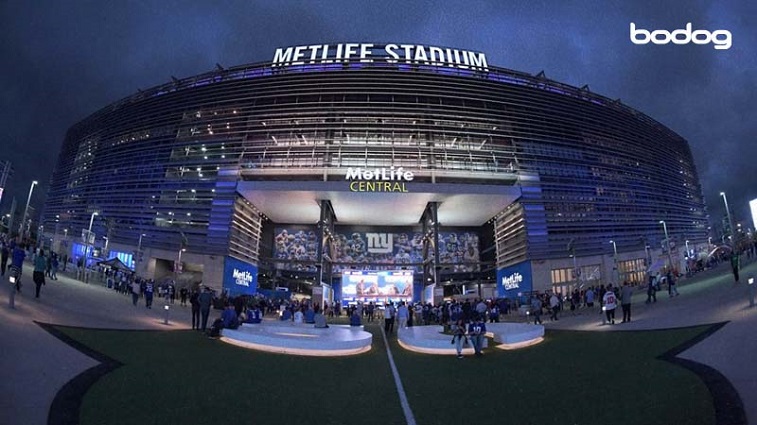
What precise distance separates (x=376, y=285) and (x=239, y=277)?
640 inches

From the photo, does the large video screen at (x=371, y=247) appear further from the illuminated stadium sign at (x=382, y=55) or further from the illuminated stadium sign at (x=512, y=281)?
the illuminated stadium sign at (x=382, y=55)

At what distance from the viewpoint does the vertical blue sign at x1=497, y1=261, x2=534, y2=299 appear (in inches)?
1757

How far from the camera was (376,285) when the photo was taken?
4806 centimetres

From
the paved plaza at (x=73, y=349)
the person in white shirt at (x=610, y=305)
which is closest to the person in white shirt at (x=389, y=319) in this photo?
the paved plaza at (x=73, y=349)

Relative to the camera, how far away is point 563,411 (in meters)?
5.97

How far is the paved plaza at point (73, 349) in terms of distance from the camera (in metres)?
5.43

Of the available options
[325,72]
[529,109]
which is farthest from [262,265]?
[529,109]

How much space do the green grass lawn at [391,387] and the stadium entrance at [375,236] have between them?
106ft

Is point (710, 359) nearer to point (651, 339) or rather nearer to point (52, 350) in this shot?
point (651, 339)

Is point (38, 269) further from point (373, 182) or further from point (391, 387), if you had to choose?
→ point (373, 182)

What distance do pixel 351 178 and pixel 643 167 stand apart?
2012 inches

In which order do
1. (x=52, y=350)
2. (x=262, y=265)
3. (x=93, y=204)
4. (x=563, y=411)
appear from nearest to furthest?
(x=563, y=411)
(x=52, y=350)
(x=262, y=265)
(x=93, y=204)

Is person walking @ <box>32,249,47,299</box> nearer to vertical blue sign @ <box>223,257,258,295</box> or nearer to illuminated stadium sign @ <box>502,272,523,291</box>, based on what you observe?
vertical blue sign @ <box>223,257,258,295</box>

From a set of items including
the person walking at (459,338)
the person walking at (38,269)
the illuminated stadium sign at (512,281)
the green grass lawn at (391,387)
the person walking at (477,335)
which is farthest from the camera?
the illuminated stadium sign at (512,281)
